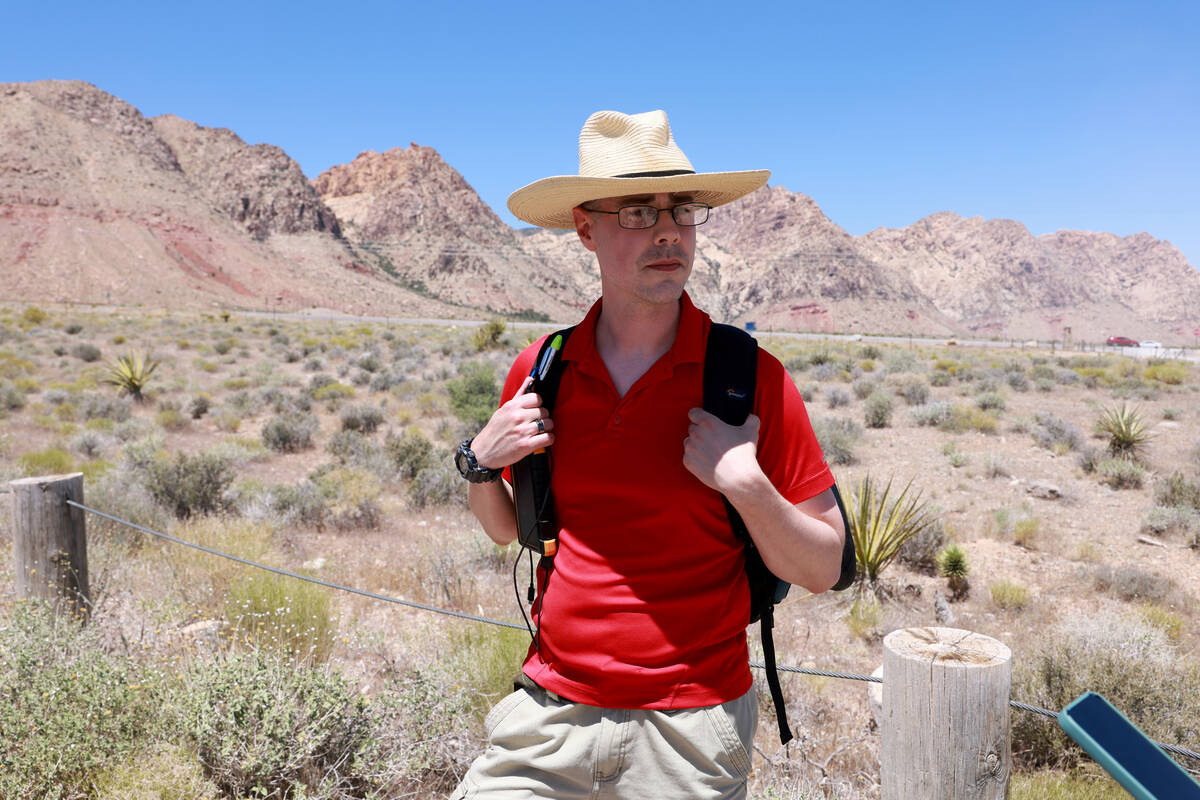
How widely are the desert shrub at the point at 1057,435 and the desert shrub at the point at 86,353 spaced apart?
2163 centimetres

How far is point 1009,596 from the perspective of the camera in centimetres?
607

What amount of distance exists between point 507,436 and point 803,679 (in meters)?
3.31

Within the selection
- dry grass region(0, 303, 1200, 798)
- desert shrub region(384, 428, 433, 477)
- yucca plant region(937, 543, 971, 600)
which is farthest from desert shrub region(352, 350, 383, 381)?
yucca plant region(937, 543, 971, 600)

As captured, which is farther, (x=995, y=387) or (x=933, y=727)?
(x=995, y=387)

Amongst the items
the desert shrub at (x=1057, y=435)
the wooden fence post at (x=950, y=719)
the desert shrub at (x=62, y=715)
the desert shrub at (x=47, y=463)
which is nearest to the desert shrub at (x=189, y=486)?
the desert shrub at (x=47, y=463)

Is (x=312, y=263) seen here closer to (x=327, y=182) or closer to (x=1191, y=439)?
(x=327, y=182)

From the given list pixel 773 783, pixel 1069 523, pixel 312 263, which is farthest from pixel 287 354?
pixel 312 263

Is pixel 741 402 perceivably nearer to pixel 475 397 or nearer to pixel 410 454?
pixel 410 454

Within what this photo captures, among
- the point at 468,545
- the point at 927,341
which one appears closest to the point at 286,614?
the point at 468,545

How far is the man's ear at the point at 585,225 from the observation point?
6.38 ft

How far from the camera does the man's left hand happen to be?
4.89ft

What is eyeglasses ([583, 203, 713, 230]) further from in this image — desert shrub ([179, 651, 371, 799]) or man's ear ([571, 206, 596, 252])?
desert shrub ([179, 651, 371, 799])

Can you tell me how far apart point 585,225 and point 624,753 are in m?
1.26

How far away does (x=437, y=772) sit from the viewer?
3.37 m
